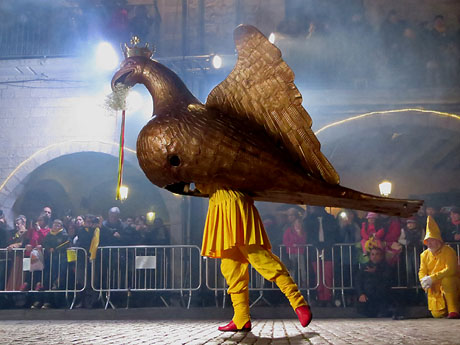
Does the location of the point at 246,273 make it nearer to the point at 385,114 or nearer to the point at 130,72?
the point at 130,72

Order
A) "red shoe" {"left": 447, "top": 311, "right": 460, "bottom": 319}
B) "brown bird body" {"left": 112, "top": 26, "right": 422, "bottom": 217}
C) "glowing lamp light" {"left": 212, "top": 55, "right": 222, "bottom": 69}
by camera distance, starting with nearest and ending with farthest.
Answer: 1. "brown bird body" {"left": 112, "top": 26, "right": 422, "bottom": 217}
2. "red shoe" {"left": 447, "top": 311, "right": 460, "bottom": 319}
3. "glowing lamp light" {"left": 212, "top": 55, "right": 222, "bottom": 69}

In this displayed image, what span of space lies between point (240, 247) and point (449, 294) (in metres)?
4.81

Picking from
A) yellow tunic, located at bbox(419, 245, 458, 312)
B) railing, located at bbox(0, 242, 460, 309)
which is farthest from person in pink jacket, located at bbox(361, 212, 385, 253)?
yellow tunic, located at bbox(419, 245, 458, 312)

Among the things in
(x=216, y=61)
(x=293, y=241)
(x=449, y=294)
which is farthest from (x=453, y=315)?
(x=216, y=61)

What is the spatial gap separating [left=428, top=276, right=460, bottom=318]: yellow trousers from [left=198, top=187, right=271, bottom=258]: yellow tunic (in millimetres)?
4579

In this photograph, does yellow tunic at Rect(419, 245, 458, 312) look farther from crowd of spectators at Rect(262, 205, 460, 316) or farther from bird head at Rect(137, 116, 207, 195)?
bird head at Rect(137, 116, 207, 195)

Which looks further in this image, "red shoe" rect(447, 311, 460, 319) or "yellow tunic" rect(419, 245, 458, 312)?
"yellow tunic" rect(419, 245, 458, 312)

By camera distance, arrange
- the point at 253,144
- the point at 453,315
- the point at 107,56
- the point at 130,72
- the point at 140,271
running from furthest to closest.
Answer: the point at 107,56 → the point at 140,271 → the point at 453,315 → the point at 130,72 → the point at 253,144

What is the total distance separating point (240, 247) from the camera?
13.0 ft

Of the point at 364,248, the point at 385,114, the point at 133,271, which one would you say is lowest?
the point at 133,271

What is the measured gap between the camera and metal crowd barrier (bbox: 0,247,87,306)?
29.5ft

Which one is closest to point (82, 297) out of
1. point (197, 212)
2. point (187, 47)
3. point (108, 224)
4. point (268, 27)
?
point (108, 224)

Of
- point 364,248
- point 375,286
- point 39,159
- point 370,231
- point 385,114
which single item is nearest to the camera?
point 375,286

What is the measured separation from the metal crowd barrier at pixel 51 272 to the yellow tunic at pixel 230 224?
5562 mm
